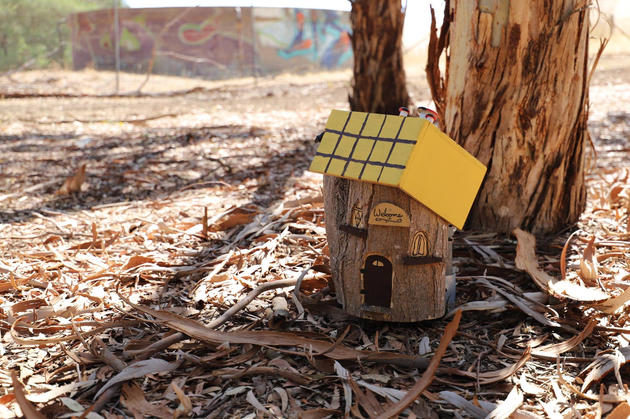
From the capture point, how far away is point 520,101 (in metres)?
2.58

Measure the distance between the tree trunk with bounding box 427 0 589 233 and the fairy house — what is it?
2.55 feet

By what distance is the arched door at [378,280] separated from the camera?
6.34 ft

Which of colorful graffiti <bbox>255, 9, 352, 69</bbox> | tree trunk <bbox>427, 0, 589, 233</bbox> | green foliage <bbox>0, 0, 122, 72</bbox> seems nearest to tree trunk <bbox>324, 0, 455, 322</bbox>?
tree trunk <bbox>427, 0, 589, 233</bbox>

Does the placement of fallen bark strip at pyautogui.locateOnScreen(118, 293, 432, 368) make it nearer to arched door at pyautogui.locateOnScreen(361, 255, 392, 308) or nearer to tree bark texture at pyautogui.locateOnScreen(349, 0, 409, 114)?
arched door at pyautogui.locateOnScreen(361, 255, 392, 308)

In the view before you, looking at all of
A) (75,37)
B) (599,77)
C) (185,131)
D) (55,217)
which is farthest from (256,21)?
(55,217)

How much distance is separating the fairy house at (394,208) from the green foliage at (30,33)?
2245cm

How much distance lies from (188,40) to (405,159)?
2319cm

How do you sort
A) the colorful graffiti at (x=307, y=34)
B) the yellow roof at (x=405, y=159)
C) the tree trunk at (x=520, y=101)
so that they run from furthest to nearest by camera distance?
the colorful graffiti at (x=307, y=34) → the tree trunk at (x=520, y=101) → the yellow roof at (x=405, y=159)

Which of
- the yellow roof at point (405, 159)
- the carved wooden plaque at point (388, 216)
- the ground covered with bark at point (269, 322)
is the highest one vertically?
the yellow roof at point (405, 159)

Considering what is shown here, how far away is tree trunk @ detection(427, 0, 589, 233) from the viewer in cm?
251

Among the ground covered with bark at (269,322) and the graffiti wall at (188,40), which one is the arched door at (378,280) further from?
the graffiti wall at (188,40)

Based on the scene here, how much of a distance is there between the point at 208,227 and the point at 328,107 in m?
6.97

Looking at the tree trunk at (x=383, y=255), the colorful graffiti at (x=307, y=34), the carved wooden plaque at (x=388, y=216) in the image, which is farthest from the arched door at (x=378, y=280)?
the colorful graffiti at (x=307, y=34)

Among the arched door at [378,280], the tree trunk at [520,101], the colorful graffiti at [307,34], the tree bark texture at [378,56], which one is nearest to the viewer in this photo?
the arched door at [378,280]
